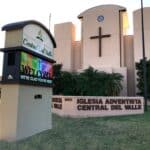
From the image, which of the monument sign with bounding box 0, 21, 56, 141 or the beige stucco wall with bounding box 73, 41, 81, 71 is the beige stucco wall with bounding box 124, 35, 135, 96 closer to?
the beige stucco wall with bounding box 73, 41, 81, 71

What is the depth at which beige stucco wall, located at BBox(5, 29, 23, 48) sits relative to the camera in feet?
29.7

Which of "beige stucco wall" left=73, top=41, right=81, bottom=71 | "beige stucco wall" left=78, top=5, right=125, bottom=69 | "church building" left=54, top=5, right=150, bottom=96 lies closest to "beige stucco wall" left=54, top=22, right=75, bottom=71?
"church building" left=54, top=5, right=150, bottom=96

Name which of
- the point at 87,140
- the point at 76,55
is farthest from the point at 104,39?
the point at 87,140

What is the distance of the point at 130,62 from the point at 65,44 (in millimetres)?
9695

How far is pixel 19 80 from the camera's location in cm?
877

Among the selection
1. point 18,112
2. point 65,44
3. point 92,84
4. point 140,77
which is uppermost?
point 65,44

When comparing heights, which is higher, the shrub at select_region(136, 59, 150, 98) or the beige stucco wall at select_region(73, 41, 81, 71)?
the beige stucco wall at select_region(73, 41, 81, 71)

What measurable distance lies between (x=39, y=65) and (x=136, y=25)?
23.6 meters

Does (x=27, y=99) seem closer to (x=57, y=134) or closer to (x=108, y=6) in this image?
(x=57, y=134)

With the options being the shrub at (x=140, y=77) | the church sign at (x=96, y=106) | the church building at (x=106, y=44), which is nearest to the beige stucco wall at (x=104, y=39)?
the church building at (x=106, y=44)

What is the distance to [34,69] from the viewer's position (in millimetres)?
9883

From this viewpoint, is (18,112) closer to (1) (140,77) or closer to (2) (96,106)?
(2) (96,106)

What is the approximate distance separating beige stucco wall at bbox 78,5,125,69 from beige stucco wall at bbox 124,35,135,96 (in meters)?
1.71

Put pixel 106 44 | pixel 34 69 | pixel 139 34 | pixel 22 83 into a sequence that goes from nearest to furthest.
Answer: pixel 22 83, pixel 34 69, pixel 139 34, pixel 106 44
